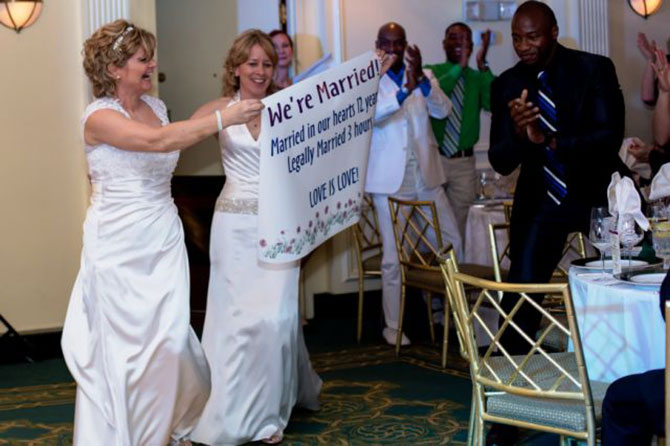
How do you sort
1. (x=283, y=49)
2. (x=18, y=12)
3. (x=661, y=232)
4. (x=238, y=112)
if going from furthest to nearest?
(x=283, y=49), (x=18, y=12), (x=238, y=112), (x=661, y=232)

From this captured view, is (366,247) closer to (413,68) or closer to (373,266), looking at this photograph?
(373,266)

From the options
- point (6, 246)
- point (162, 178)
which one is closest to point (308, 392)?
point (162, 178)

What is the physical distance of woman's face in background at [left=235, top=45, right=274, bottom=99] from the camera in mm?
4789

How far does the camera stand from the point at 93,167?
4270mm

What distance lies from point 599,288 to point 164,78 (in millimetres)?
5181

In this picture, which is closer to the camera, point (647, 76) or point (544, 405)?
point (544, 405)

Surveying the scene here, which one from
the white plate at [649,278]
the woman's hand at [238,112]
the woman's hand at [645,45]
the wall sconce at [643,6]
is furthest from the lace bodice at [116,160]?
the wall sconce at [643,6]

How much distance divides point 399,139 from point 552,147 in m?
2.56

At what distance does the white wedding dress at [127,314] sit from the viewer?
4.21 m

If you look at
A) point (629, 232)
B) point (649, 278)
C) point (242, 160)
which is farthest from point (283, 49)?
point (649, 278)

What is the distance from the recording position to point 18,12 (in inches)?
259

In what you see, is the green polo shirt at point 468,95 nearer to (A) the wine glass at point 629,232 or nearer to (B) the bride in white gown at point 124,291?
(B) the bride in white gown at point 124,291

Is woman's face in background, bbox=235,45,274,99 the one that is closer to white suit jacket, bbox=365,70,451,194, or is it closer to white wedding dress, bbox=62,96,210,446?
white wedding dress, bbox=62,96,210,446

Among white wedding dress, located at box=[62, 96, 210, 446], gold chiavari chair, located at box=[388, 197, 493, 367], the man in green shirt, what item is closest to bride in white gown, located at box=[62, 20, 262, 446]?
white wedding dress, located at box=[62, 96, 210, 446]
